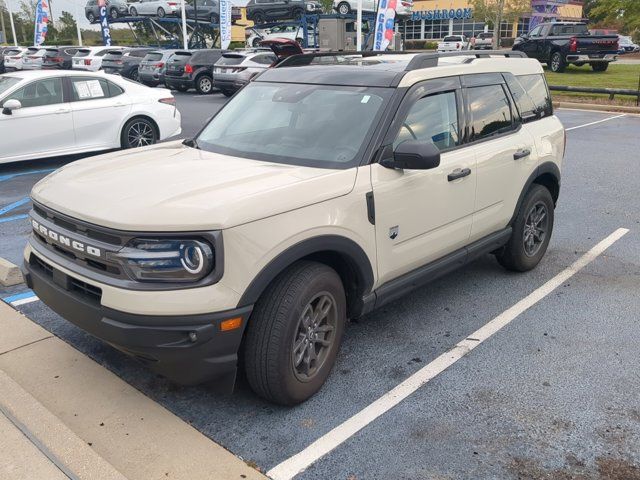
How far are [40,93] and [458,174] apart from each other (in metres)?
7.52

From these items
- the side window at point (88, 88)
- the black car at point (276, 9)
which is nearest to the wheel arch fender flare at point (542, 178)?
the side window at point (88, 88)

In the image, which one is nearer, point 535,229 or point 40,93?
point 535,229

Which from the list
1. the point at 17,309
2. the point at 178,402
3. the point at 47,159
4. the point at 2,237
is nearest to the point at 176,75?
the point at 47,159

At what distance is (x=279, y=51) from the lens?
20.1 feet

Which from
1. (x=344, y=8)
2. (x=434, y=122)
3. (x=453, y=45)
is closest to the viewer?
(x=434, y=122)

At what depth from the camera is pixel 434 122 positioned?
164 inches

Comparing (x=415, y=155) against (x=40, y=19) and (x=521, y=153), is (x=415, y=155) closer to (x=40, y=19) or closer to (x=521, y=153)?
(x=521, y=153)

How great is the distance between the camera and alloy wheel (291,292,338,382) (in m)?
3.31

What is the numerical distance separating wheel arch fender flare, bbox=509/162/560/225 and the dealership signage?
187 ft

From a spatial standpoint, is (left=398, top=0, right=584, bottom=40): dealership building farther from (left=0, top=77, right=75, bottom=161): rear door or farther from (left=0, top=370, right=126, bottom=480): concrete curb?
(left=0, top=370, right=126, bottom=480): concrete curb

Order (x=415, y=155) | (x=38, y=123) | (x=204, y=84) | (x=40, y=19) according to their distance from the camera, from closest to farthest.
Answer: (x=415, y=155), (x=38, y=123), (x=204, y=84), (x=40, y=19)

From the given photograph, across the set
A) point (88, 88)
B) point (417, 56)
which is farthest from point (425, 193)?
point (88, 88)

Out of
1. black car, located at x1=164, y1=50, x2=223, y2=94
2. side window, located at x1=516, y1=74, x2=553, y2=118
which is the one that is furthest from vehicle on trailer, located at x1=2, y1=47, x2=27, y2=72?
side window, located at x1=516, y1=74, x2=553, y2=118

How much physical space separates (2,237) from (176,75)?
1748cm
